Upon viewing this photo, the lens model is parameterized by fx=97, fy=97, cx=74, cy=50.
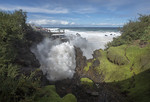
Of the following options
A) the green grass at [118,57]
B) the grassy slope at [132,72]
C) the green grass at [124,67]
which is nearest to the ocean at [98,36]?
the green grass at [118,57]

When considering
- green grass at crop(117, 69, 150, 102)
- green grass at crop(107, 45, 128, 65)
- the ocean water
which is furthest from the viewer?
the ocean water

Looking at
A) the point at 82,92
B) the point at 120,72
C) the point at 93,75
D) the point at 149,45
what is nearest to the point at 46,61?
the point at 93,75

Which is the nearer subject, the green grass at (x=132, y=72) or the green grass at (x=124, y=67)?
the green grass at (x=132, y=72)

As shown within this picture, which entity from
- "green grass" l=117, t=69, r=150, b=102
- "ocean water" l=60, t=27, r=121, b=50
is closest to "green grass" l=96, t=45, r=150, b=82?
"green grass" l=117, t=69, r=150, b=102

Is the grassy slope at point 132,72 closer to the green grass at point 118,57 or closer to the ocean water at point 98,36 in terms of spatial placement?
the green grass at point 118,57

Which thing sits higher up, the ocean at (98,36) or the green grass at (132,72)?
the ocean at (98,36)

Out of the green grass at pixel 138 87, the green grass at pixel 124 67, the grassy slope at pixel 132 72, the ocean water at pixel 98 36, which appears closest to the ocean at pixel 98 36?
the ocean water at pixel 98 36

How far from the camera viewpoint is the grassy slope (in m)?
9.29

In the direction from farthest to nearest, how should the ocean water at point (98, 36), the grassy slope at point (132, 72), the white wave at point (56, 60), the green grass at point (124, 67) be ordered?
the ocean water at point (98, 36), the white wave at point (56, 60), the green grass at point (124, 67), the grassy slope at point (132, 72)

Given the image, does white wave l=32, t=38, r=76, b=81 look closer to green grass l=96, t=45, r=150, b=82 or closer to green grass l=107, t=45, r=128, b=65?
green grass l=96, t=45, r=150, b=82

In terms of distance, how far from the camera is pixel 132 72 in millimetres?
12625

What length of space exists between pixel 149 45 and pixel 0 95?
17259 mm

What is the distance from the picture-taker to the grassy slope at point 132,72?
9289 mm

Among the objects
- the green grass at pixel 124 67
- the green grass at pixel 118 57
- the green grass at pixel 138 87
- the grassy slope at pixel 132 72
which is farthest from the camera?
the green grass at pixel 118 57
